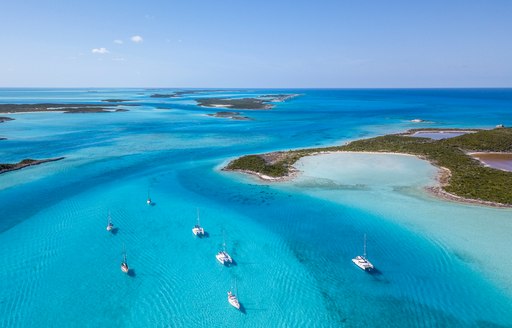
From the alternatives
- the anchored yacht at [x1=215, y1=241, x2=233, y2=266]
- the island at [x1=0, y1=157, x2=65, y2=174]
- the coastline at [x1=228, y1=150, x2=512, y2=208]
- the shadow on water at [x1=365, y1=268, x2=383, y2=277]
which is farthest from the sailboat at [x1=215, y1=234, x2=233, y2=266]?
the island at [x1=0, y1=157, x2=65, y2=174]

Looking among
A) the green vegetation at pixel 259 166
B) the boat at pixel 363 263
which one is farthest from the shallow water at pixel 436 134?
the boat at pixel 363 263

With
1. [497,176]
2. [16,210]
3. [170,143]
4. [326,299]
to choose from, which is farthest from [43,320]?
[170,143]

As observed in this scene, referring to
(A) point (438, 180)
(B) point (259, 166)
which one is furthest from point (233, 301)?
(A) point (438, 180)

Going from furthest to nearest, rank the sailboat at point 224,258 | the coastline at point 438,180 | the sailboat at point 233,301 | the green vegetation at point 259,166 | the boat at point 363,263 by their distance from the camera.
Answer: the green vegetation at point 259,166 → the coastline at point 438,180 → the sailboat at point 224,258 → the boat at point 363,263 → the sailboat at point 233,301

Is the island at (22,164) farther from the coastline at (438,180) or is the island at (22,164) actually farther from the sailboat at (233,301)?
the sailboat at (233,301)

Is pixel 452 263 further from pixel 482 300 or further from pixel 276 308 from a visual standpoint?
pixel 276 308

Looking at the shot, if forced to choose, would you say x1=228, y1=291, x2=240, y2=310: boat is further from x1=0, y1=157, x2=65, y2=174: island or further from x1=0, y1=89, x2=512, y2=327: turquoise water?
x1=0, y1=157, x2=65, y2=174: island
